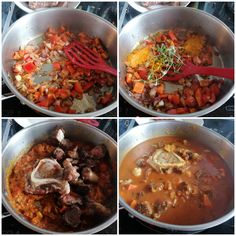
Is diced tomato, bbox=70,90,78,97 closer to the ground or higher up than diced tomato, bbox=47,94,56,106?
higher up

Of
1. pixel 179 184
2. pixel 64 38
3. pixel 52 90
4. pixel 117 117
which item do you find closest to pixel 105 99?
pixel 117 117

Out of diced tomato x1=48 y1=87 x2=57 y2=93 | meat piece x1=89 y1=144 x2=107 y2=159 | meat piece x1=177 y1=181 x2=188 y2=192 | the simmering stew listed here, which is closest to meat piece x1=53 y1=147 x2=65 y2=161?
the simmering stew

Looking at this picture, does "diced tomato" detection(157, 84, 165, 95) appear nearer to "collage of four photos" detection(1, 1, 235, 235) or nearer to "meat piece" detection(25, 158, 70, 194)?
"collage of four photos" detection(1, 1, 235, 235)

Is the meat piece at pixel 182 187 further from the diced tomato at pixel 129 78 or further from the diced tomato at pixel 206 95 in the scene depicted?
the diced tomato at pixel 129 78

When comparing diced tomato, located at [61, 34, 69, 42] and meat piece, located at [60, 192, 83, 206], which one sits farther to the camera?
diced tomato, located at [61, 34, 69, 42]

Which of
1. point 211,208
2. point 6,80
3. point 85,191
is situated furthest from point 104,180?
point 6,80

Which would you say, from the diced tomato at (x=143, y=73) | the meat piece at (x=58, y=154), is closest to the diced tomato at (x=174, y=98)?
the diced tomato at (x=143, y=73)
